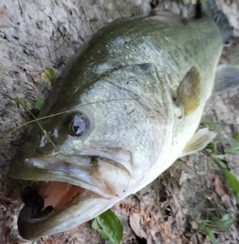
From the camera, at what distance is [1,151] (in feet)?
7.36

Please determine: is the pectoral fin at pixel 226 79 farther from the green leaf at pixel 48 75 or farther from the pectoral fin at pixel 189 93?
the green leaf at pixel 48 75

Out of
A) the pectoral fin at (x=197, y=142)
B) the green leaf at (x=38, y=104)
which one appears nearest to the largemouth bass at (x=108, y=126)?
the pectoral fin at (x=197, y=142)

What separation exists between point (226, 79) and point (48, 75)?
1438 millimetres

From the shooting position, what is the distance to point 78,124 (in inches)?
77.7

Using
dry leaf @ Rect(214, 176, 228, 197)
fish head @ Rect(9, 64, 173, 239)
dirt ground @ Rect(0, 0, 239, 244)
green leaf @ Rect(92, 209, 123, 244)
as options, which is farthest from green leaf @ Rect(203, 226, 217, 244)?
fish head @ Rect(9, 64, 173, 239)

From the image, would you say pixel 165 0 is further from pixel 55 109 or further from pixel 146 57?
pixel 55 109

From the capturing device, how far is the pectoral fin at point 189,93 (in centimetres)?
251

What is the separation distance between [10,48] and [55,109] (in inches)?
31.2

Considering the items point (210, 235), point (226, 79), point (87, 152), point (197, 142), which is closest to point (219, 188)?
point (210, 235)

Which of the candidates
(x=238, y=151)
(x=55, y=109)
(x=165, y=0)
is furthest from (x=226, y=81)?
(x=55, y=109)

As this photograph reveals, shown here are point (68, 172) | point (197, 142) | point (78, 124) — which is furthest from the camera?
point (197, 142)

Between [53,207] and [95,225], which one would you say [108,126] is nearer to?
[53,207]

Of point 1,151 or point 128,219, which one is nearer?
point 1,151

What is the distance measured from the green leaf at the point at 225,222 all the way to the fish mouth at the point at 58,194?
4.82ft
